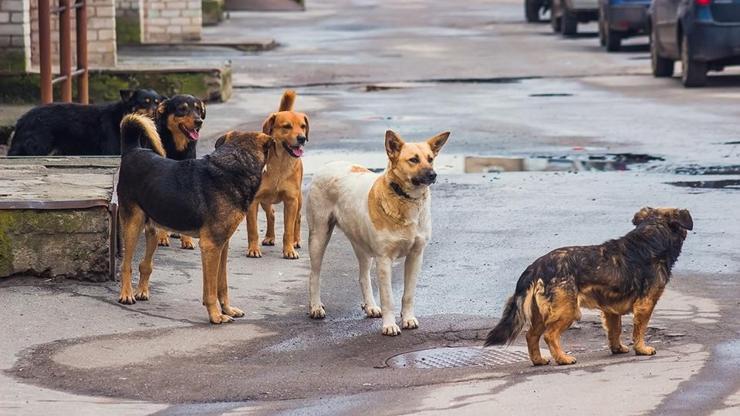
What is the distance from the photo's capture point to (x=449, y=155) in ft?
53.2

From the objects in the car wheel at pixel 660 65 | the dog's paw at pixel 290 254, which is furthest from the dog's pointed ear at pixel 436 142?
the car wheel at pixel 660 65

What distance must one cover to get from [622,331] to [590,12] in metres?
26.3

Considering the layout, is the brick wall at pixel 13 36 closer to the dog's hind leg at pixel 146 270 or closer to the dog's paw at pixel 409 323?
the dog's hind leg at pixel 146 270

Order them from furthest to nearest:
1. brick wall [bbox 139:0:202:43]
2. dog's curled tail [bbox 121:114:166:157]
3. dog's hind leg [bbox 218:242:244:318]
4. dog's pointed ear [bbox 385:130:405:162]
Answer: brick wall [bbox 139:0:202:43], dog's curled tail [bbox 121:114:166:157], dog's hind leg [bbox 218:242:244:318], dog's pointed ear [bbox 385:130:405:162]

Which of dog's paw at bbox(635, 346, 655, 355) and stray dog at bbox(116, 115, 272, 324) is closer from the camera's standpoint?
dog's paw at bbox(635, 346, 655, 355)

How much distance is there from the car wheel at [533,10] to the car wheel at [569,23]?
4.95m

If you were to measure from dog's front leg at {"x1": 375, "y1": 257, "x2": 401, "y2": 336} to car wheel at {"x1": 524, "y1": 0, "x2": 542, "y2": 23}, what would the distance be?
31.5 metres

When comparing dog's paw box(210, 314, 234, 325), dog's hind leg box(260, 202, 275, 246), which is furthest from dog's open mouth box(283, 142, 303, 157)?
dog's paw box(210, 314, 234, 325)

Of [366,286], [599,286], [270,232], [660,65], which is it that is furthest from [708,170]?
[660,65]

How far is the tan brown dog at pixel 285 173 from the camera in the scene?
1098cm

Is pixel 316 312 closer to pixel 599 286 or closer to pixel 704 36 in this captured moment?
pixel 599 286

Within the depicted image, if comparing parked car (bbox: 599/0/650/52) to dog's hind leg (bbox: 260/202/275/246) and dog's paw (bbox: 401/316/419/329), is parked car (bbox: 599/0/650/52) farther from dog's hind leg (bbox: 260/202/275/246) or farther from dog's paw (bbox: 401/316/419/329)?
dog's paw (bbox: 401/316/419/329)

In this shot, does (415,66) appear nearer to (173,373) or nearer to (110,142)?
(110,142)

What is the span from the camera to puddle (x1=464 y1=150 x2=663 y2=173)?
15.1m
